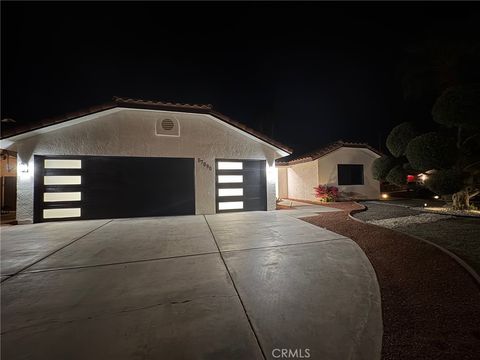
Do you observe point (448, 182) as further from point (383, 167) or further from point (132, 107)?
point (132, 107)

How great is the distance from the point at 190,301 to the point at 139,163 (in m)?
6.91

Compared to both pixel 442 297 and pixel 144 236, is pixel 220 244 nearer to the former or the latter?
pixel 144 236

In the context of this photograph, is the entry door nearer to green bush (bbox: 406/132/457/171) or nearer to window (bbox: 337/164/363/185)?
green bush (bbox: 406/132/457/171)

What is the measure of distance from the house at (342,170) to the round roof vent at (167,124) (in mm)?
8481

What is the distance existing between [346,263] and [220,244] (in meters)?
2.39

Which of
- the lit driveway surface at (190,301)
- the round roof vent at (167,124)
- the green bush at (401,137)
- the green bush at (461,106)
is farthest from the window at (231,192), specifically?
the green bush at (461,106)

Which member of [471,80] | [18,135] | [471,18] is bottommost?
[18,135]

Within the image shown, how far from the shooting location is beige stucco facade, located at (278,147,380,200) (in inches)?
488

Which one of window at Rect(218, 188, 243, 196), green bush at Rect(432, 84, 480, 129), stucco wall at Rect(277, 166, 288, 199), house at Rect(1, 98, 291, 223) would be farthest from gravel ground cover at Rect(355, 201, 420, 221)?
stucco wall at Rect(277, 166, 288, 199)

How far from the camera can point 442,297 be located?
2240 mm

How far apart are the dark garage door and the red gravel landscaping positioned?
6.67 meters

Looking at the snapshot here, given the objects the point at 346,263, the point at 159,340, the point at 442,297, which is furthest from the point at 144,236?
the point at 442,297

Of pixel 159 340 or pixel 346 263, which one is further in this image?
pixel 346 263

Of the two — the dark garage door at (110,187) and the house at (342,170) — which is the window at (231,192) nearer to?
the dark garage door at (110,187)
